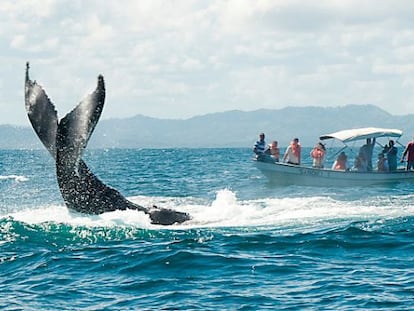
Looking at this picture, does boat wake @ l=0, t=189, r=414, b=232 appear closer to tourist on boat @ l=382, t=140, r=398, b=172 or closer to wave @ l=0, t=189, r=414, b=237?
wave @ l=0, t=189, r=414, b=237

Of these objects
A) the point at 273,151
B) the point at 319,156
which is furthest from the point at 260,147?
the point at 319,156

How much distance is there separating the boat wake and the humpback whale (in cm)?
22

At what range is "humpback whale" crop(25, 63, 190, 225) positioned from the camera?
1266 centimetres

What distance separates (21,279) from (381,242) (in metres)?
5.42

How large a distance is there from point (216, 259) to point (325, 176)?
53.3 ft

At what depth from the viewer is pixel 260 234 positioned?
13.8m

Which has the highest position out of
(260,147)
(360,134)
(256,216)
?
(360,134)

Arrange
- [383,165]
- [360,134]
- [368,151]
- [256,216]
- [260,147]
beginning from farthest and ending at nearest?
[260,147] → [360,134] → [368,151] → [383,165] → [256,216]

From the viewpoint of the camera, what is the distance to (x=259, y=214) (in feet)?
54.7

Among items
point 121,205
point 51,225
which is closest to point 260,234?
point 121,205

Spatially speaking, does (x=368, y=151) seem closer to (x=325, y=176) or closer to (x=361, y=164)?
(x=361, y=164)

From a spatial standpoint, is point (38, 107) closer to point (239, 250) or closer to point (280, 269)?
point (239, 250)

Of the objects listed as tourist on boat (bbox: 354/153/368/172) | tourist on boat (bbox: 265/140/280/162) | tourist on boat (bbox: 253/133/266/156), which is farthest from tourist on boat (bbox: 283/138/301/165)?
tourist on boat (bbox: 354/153/368/172)

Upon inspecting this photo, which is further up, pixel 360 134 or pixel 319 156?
pixel 360 134
